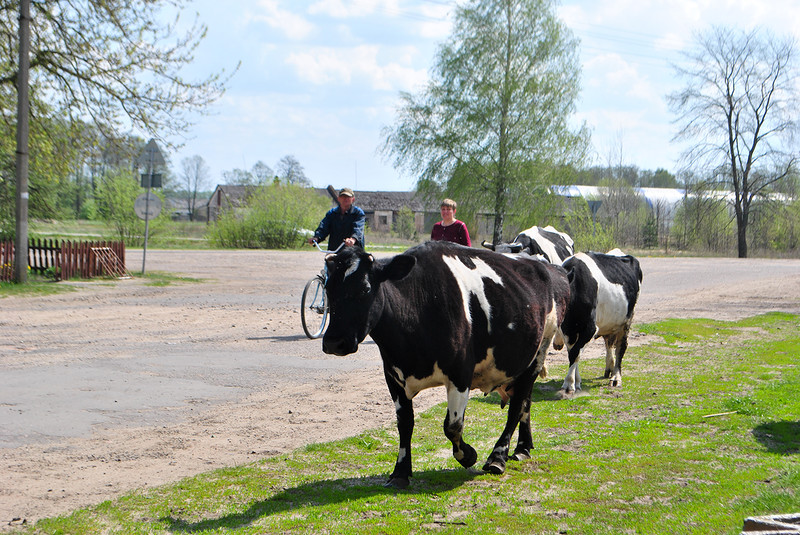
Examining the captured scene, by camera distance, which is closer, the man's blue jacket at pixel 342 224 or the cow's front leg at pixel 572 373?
the cow's front leg at pixel 572 373

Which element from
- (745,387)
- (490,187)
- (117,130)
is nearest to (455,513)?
(745,387)

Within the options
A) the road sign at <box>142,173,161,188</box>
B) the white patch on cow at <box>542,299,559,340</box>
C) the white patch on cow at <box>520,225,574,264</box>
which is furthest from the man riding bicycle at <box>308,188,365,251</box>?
the road sign at <box>142,173,161,188</box>

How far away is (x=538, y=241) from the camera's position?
13.3 meters

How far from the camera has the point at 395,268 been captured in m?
5.65

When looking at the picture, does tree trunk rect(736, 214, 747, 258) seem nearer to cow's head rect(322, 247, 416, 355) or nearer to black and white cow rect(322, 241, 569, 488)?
black and white cow rect(322, 241, 569, 488)

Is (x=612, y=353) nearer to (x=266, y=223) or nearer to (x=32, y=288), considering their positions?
(x=32, y=288)

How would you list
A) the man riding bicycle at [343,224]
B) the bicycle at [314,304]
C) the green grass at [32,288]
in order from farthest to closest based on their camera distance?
the green grass at [32,288] < the bicycle at [314,304] < the man riding bicycle at [343,224]

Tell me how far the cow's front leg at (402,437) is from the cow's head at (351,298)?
0.66 meters

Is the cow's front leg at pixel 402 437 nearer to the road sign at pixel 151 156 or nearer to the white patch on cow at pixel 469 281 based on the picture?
the white patch on cow at pixel 469 281

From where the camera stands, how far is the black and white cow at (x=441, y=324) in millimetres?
5441

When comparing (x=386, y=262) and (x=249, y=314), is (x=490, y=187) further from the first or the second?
(x=386, y=262)

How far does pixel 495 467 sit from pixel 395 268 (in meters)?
1.84

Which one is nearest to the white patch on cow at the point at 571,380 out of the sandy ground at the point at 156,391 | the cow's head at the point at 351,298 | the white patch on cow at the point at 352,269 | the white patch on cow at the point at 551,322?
the sandy ground at the point at 156,391

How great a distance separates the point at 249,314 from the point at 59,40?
36.1ft
